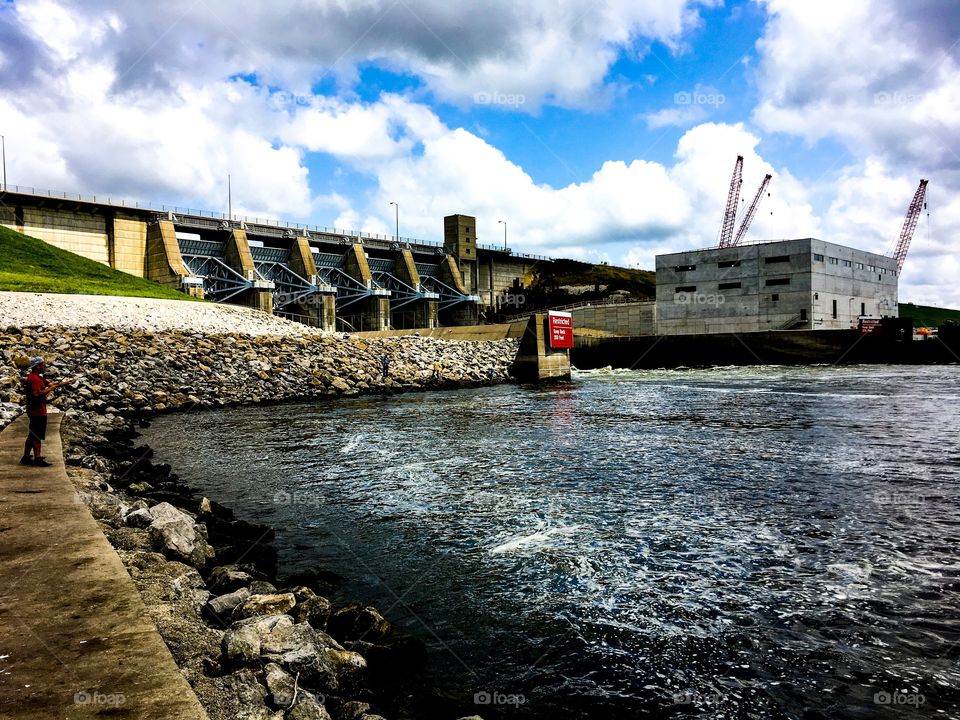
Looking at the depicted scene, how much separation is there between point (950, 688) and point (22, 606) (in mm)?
7109

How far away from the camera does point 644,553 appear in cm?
777

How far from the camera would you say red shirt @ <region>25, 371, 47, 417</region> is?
10672 mm

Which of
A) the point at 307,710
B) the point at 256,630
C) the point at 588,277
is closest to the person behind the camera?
the point at 307,710

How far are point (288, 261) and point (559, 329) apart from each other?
158 feet

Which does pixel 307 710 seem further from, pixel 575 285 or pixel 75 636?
pixel 575 285

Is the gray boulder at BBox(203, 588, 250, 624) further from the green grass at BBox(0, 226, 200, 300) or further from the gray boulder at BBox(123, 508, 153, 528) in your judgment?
the green grass at BBox(0, 226, 200, 300)

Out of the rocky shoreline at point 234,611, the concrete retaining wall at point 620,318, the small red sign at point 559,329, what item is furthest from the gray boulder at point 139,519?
the concrete retaining wall at point 620,318

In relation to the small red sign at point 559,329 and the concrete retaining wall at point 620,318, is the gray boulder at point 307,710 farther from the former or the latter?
the concrete retaining wall at point 620,318

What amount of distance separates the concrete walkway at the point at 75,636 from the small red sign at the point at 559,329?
39.2m

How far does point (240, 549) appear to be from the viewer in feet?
25.6

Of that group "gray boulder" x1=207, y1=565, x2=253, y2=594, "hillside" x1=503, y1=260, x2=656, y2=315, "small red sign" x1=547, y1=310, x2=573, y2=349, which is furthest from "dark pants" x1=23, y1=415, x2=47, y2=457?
"hillside" x1=503, y1=260, x2=656, y2=315

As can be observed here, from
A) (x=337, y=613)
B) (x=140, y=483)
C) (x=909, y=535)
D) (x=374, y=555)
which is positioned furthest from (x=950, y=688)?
(x=140, y=483)

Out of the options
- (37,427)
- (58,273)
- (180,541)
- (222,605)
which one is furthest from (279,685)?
(58,273)

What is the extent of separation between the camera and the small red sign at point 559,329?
44719mm
